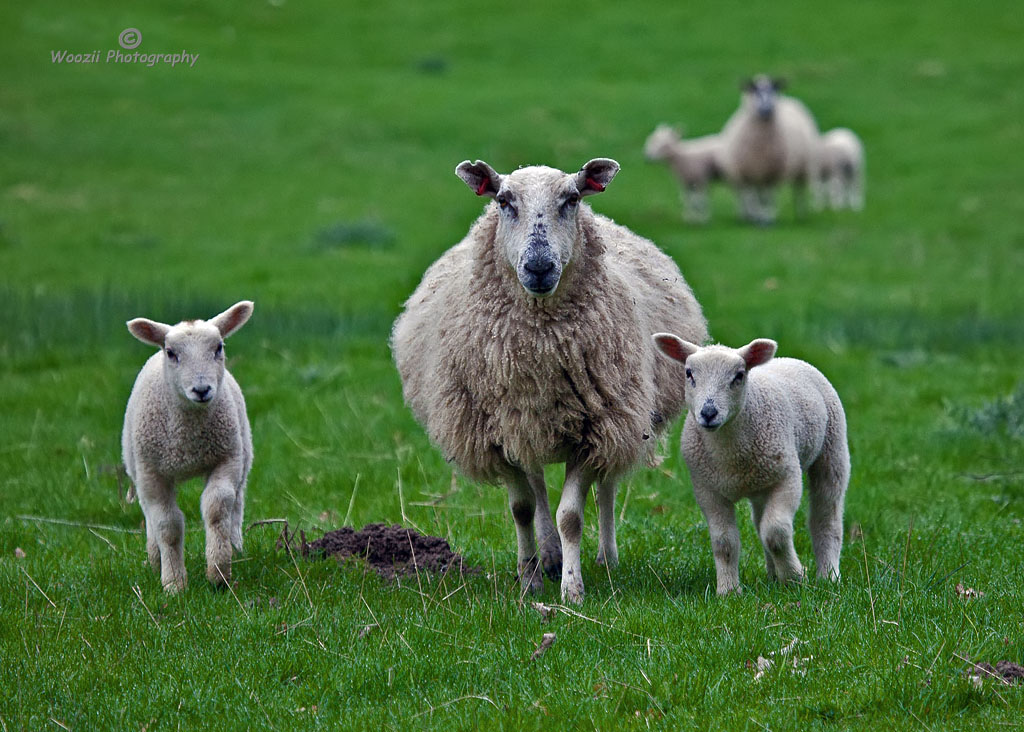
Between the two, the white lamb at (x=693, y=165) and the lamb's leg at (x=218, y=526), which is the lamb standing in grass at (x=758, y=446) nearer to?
the lamb's leg at (x=218, y=526)

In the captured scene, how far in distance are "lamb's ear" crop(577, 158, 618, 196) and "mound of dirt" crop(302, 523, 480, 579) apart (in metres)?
1.91

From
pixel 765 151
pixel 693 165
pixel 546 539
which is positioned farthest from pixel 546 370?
pixel 693 165

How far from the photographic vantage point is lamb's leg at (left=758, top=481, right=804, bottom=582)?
17.2 feet

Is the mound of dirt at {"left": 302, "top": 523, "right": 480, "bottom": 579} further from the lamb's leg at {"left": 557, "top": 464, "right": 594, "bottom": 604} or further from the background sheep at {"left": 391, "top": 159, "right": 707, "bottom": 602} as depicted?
the lamb's leg at {"left": 557, "top": 464, "right": 594, "bottom": 604}

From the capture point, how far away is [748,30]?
31.4m

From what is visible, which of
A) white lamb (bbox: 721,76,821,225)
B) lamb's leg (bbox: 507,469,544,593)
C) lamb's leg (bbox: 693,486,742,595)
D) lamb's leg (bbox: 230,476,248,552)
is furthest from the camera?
white lamb (bbox: 721,76,821,225)

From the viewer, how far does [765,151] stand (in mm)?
19344

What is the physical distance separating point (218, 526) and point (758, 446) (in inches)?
95.8

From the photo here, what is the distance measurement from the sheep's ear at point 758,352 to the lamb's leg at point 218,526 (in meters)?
2.39

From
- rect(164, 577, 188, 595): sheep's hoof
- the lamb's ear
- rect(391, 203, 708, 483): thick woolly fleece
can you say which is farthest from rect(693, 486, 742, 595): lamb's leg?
rect(164, 577, 188, 595): sheep's hoof

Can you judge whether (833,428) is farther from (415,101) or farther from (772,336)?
(415,101)

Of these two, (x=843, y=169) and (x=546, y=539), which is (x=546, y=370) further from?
(x=843, y=169)

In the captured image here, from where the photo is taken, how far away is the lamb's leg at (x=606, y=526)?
641 centimetres

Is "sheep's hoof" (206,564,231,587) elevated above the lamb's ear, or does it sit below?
below
